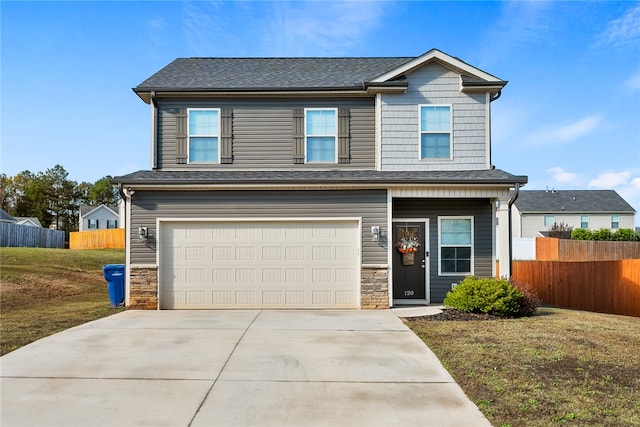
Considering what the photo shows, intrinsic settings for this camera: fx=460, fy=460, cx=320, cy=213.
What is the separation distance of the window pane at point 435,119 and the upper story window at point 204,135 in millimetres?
5335

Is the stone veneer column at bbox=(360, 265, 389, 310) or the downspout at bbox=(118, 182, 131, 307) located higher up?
the downspout at bbox=(118, 182, 131, 307)

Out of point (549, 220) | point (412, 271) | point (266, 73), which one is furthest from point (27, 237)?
point (549, 220)

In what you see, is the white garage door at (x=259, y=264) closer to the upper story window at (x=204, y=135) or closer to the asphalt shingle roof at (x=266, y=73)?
the upper story window at (x=204, y=135)

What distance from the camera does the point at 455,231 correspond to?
11.9 metres

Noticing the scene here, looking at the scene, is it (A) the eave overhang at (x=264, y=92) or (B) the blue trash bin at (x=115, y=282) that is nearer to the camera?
(B) the blue trash bin at (x=115, y=282)

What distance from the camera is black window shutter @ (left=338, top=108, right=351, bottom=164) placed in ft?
39.0

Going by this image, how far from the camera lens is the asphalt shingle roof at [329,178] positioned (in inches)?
423

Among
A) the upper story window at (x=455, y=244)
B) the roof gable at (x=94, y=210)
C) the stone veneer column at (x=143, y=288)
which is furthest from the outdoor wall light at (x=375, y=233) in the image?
the roof gable at (x=94, y=210)

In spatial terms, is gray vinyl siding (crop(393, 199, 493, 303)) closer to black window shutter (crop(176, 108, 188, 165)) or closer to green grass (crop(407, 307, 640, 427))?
green grass (crop(407, 307, 640, 427))

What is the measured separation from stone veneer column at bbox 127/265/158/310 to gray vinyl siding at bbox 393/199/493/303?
20.4 feet

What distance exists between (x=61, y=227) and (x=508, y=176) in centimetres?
6670

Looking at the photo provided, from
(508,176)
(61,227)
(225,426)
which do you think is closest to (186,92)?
(508,176)

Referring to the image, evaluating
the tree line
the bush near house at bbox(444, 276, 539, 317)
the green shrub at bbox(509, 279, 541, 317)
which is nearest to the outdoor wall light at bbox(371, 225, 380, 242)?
the bush near house at bbox(444, 276, 539, 317)

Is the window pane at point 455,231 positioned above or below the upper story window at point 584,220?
below
